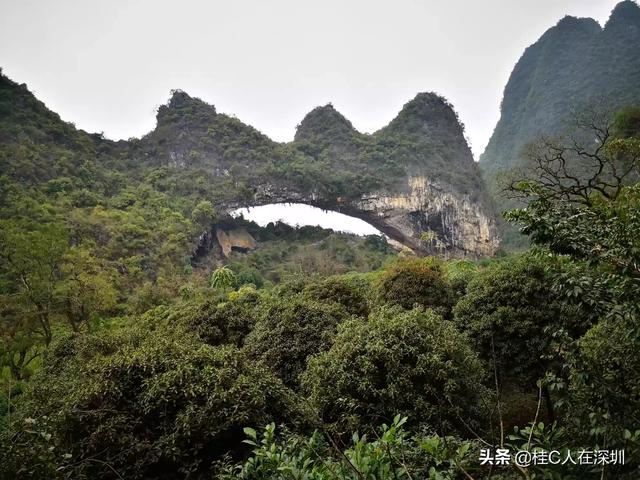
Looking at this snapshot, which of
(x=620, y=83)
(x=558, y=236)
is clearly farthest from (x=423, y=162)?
(x=558, y=236)

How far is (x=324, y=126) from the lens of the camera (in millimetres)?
59000

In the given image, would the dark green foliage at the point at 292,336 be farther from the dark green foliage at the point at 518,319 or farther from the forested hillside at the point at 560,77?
the forested hillside at the point at 560,77

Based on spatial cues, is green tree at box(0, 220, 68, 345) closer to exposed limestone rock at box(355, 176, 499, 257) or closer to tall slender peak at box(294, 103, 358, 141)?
exposed limestone rock at box(355, 176, 499, 257)

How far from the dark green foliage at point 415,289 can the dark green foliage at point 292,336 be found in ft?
8.22

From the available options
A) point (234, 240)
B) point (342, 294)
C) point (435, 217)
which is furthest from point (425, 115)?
point (342, 294)

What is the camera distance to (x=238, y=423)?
4.24 m

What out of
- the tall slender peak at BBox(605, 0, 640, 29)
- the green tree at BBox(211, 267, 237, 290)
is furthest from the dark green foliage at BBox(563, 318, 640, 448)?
the tall slender peak at BBox(605, 0, 640, 29)

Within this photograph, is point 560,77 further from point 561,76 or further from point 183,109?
point 183,109

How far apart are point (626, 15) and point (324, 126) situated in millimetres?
47666

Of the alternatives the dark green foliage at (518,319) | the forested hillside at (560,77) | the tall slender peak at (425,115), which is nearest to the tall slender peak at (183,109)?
the tall slender peak at (425,115)

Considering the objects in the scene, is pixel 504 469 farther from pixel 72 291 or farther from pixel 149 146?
pixel 149 146

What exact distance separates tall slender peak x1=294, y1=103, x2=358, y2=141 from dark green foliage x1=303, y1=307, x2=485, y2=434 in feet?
176

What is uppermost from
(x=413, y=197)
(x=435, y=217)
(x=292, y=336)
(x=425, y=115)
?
(x=425, y=115)

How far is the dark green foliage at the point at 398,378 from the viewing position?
17.1 ft
